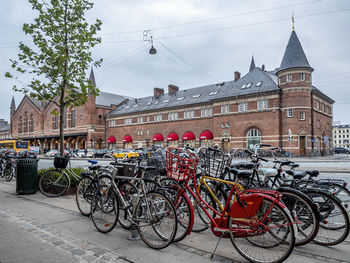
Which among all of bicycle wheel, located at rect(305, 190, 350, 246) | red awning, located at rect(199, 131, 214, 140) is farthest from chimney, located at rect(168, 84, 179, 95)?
bicycle wheel, located at rect(305, 190, 350, 246)

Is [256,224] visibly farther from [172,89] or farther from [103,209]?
[172,89]

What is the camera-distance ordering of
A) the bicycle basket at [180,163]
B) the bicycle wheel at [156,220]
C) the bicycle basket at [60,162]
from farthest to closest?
the bicycle basket at [60,162]
the bicycle basket at [180,163]
the bicycle wheel at [156,220]

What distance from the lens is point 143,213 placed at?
4051 mm

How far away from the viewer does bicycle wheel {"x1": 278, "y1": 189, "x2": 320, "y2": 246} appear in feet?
11.2

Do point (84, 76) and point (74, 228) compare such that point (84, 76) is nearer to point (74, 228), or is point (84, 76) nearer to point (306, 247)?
point (74, 228)

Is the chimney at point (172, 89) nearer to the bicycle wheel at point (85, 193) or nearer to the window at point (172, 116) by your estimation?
the window at point (172, 116)

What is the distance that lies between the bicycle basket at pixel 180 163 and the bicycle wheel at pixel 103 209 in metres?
1.06

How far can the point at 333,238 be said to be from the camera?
12.7 feet

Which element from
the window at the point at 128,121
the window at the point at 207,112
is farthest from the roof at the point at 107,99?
the window at the point at 207,112

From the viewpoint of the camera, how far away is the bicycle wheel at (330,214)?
3638mm

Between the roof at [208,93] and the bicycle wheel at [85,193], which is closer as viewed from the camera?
the bicycle wheel at [85,193]

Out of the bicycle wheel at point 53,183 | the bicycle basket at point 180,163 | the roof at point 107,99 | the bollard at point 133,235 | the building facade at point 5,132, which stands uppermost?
the roof at point 107,99

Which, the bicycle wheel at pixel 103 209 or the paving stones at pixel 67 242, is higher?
the bicycle wheel at pixel 103 209

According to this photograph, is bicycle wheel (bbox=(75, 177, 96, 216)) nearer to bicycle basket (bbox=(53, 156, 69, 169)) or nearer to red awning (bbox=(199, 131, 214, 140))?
bicycle basket (bbox=(53, 156, 69, 169))
